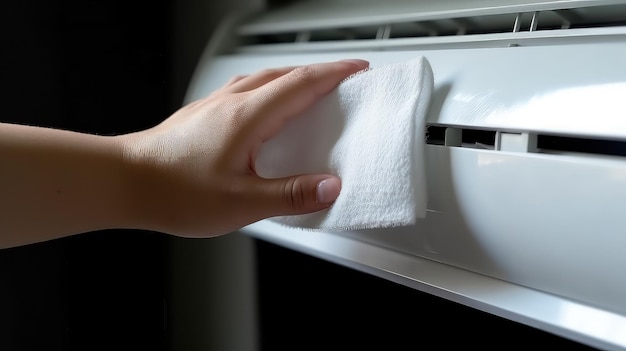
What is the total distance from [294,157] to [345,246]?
0.25 feet

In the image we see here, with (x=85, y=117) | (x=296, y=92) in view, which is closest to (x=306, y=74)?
(x=296, y=92)

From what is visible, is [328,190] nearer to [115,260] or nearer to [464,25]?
[464,25]

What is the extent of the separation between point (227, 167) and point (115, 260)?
383 mm

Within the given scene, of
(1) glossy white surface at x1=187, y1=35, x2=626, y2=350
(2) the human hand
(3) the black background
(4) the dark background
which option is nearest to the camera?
(1) glossy white surface at x1=187, y1=35, x2=626, y2=350

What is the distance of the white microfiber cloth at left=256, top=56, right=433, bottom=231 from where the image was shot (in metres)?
0.37

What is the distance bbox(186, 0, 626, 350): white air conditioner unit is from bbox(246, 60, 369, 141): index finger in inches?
1.8

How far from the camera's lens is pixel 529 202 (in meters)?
0.34

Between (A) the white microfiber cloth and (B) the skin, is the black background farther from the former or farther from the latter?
(A) the white microfiber cloth

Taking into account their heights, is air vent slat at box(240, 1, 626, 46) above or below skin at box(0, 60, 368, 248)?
above

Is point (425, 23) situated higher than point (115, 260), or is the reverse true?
point (425, 23)

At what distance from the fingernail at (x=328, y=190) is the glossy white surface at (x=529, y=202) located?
0.16ft

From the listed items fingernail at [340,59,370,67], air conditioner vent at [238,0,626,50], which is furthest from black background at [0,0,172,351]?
fingernail at [340,59,370,67]

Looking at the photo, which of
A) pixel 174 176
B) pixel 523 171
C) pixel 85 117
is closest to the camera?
pixel 523 171

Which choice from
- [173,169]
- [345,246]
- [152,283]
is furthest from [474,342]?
[152,283]
